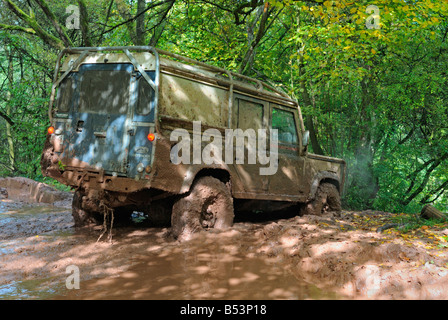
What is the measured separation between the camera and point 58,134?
17.4 ft

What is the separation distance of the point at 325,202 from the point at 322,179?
47cm

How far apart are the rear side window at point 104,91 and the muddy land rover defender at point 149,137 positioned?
13mm

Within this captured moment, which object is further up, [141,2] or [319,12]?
[141,2]

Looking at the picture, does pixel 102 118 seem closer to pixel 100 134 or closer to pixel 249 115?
pixel 100 134

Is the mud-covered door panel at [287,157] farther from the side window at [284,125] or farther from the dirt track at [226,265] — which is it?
the dirt track at [226,265]

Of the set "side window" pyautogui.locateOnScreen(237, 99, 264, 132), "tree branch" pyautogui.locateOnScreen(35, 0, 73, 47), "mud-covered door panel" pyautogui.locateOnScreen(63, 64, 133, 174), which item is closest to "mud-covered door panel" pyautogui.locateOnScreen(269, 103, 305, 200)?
"side window" pyautogui.locateOnScreen(237, 99, 264, 132)

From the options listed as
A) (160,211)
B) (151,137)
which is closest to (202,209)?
(160,211)

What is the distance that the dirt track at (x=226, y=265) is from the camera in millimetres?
3469

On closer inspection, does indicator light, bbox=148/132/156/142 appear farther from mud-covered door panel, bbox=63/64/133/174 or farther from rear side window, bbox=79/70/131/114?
rear side window, bbox=79/70/131/114

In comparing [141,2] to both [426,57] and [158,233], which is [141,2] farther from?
[426,57]

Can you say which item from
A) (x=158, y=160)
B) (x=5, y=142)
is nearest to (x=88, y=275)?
(x=158, y=160)

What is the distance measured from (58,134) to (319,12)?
509 cm

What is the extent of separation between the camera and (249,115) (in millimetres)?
6375

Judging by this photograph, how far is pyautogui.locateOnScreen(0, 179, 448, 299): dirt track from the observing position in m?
3.47
